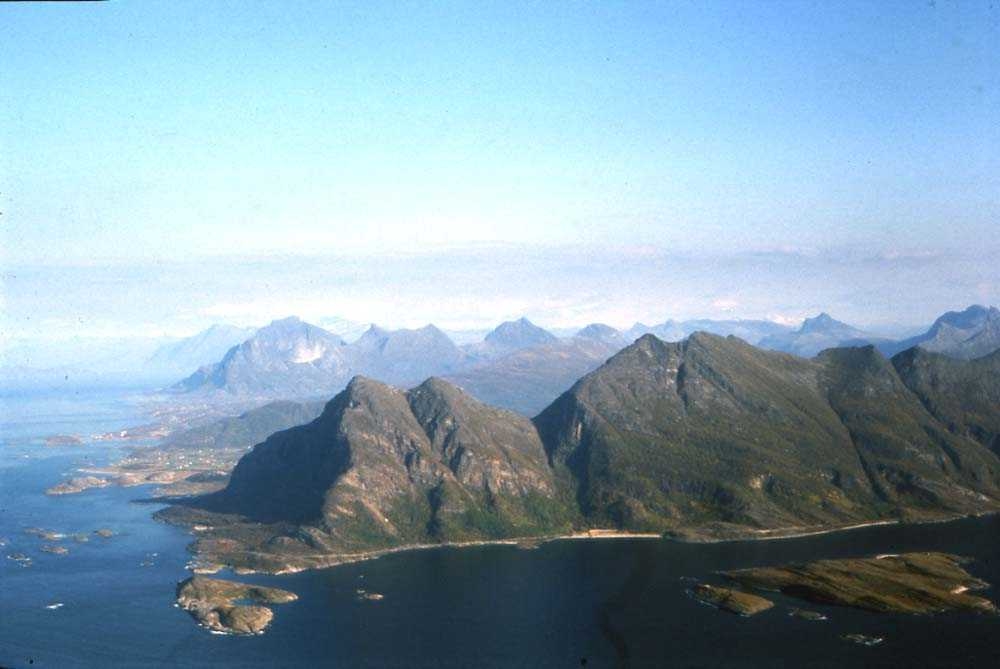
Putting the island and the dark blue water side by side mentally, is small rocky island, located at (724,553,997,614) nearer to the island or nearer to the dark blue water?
the dark blue water

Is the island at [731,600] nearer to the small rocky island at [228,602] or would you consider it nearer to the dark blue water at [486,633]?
the dark blue water at [486,633]

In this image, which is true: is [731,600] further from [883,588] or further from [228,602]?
[228,602]

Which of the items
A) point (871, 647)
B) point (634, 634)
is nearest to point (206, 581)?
point (634, 634)

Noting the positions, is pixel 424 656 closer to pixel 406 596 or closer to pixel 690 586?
pixel 406 596

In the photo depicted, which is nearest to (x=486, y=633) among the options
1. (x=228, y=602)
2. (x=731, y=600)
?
(x=731, y=600)

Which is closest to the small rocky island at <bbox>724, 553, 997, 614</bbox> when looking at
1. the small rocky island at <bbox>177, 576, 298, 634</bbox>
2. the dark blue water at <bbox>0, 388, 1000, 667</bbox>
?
the dark blue water at <bbox>0, 388, 1000, 667</bbox>

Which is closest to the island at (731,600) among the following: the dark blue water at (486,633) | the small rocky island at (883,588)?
the dark blue water at (486,633)
